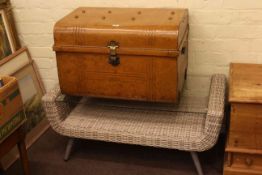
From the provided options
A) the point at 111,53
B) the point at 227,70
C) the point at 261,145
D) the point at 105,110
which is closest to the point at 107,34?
the point at 111,53

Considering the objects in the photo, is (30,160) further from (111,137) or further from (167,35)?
(167,35)

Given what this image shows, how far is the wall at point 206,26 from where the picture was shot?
1801mm

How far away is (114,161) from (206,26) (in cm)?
88

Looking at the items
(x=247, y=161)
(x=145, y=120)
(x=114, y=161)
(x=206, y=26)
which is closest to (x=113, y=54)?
(x=145, y=120)

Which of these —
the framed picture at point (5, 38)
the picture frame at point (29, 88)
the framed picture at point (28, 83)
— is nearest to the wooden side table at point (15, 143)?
the picture frame at point (29, 88)

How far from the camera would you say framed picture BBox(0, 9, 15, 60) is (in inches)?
81.3

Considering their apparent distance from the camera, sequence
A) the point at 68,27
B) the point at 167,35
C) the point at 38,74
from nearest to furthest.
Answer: the point at 167,35, the point at 68,27, the point at 38,74

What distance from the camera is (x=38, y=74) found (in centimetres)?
229

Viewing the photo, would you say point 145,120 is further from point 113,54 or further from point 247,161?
point 247,161

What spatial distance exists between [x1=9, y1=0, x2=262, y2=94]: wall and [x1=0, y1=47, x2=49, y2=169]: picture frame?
18 centimetres

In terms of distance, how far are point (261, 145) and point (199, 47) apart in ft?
2.00

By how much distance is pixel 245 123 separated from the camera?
1.58 metres

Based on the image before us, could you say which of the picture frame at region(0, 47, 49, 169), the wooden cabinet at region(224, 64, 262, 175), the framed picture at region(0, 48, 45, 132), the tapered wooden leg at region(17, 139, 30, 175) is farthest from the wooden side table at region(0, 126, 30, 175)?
the wooden cabinet at region(224, 64, 262, 175)

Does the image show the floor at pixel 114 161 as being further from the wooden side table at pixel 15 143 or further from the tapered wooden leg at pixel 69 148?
the wooden side table at pixel 15 143
